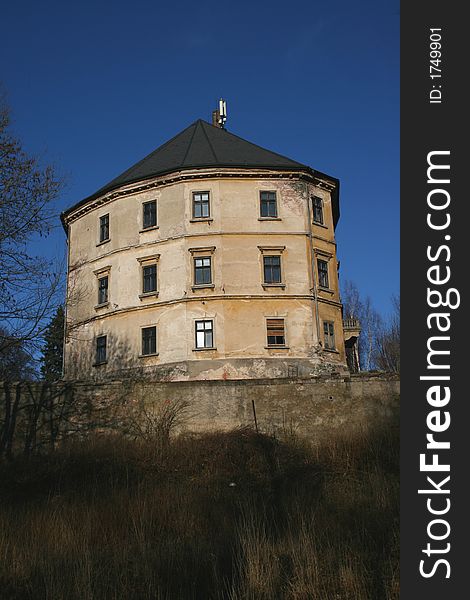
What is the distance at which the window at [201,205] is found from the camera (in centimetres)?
3262

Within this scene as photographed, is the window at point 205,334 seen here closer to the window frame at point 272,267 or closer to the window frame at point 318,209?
the window frame at point 272,267

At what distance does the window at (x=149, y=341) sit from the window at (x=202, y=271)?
3.36 metres

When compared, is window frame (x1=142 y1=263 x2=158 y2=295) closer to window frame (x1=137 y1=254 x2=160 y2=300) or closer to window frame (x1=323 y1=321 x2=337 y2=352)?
window frame (x1=137 y1=254 x2=160 y2=300)

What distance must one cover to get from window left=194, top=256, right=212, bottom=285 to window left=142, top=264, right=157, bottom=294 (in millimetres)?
2387

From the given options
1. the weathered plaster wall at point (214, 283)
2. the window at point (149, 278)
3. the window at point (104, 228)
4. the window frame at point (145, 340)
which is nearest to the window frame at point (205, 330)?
the weathered plaster wall at point (214, 283)

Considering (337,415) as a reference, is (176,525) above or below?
below

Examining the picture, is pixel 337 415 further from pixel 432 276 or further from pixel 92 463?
pixel 432 276

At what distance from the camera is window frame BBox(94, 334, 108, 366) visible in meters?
32.9

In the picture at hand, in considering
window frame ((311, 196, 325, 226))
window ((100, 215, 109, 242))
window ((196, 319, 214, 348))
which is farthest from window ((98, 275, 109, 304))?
window frame ((311, 196, 325, 226))

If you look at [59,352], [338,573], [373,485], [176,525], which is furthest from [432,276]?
[59,352]

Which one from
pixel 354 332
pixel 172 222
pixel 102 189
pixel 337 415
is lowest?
pixel 337 415

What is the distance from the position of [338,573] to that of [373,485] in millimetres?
6909

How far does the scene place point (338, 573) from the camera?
811cm

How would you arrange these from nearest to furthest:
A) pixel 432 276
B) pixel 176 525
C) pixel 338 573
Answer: pixel 432 276
pixel 338 573
pixel 176 525
